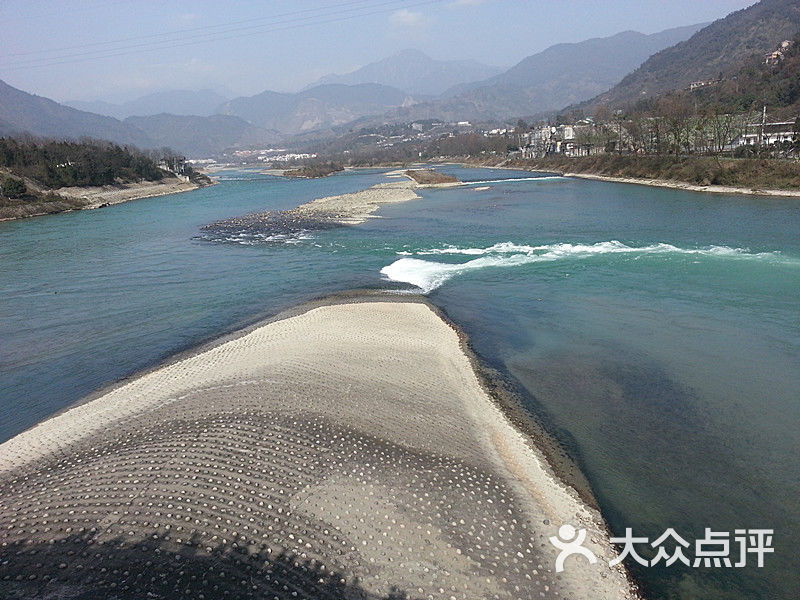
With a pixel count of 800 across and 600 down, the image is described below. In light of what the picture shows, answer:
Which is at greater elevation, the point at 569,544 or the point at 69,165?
the point at 69,165

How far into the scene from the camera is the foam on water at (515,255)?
22.0 metres

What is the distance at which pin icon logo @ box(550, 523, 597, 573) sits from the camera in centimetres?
668

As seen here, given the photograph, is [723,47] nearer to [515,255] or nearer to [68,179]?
[515,255]

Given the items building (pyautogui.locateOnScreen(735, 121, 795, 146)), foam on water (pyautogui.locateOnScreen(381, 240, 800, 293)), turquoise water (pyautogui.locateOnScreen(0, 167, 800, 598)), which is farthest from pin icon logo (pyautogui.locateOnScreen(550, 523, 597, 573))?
building (pyautogui.locateOnScreen(735, 121, 795, 146))

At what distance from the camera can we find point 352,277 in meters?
22.5

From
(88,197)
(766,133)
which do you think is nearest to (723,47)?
(766,133)

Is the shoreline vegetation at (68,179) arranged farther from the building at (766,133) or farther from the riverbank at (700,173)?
the building at (766,133)

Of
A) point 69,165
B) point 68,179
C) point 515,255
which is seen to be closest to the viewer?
point 515,255

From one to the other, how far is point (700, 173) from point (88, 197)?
7660 cm

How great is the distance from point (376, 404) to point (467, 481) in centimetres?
291

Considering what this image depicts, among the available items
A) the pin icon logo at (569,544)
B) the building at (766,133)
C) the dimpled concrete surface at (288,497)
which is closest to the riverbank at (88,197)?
the dimpled concrete surface at (288,497)

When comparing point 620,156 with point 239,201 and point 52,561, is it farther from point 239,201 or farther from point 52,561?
point 52,561

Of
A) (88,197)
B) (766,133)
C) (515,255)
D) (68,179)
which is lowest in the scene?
(515,255)

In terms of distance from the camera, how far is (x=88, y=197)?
6800 cm
